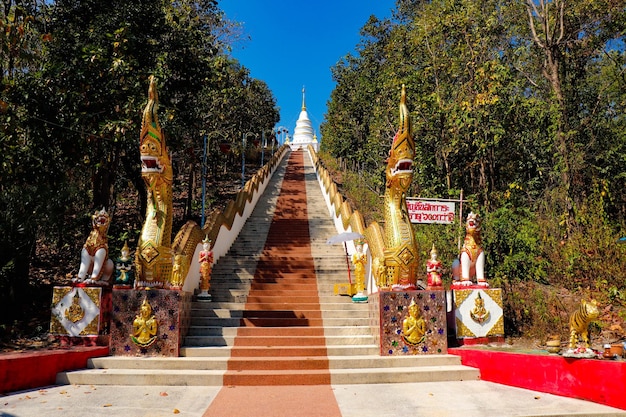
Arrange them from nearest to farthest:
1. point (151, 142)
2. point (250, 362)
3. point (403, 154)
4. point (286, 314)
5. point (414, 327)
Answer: point (250, 362) < point (414, 327) < point (151, 142) < point (403, 154) < point (286, 314)

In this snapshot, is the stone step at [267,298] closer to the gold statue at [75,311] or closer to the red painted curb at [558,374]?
the gold statue at [75,311]

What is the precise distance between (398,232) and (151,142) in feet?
13.8

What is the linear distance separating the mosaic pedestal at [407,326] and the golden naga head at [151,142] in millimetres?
4124

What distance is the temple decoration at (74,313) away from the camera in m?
6.68

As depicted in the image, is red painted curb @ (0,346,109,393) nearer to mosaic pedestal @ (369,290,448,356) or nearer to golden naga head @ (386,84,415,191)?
mosaic pedestal @ (369,290,448,356)

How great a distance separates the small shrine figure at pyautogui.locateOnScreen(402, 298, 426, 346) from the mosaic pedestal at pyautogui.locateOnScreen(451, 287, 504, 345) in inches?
25.3

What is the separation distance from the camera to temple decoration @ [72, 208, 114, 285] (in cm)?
695

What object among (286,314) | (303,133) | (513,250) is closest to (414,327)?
(286,314)

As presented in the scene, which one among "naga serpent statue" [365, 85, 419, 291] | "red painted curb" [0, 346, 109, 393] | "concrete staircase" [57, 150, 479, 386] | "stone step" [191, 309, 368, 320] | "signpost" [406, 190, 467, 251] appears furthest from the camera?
"signpost" [406, 190, 467, 251]

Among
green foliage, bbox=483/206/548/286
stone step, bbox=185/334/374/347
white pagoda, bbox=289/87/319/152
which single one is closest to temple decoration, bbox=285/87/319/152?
white pagoda, bbox=289/87/319/152

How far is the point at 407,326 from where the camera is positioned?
6.65 m

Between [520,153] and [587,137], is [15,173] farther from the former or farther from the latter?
[587,137]

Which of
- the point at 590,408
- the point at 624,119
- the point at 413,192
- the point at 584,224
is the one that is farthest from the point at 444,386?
the point at 624,119

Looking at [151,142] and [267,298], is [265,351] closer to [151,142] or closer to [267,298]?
[267,298]
